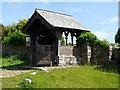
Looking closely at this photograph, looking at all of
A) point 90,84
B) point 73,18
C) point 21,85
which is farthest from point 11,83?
point 73,18

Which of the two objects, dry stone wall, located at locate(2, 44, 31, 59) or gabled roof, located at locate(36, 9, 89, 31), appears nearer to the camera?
gabled roof, located at locate(36, 9, 89, 31)

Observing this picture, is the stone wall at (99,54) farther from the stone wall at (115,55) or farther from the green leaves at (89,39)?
the stone wall at (115,55)

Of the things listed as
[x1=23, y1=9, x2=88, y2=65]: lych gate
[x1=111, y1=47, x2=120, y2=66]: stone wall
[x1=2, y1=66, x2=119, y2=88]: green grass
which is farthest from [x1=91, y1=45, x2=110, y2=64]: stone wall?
[x1=2, y1=66, x2=119, y2=88]: green grass

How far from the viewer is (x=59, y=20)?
21.1 metres

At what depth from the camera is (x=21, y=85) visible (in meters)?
11.5

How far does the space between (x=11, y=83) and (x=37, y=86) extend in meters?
1.32

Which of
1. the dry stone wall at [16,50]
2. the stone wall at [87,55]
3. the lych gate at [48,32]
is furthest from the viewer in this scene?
the dry stone wall at [16,50]

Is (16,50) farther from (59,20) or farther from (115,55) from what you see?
(115,55)

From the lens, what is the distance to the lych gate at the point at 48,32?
65.9 feet

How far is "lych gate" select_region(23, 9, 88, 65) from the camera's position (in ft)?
65.9

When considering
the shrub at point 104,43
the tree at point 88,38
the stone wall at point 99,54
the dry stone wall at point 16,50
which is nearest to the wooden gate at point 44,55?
the tree at point 88,38

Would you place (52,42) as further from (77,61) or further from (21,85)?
(21,85)

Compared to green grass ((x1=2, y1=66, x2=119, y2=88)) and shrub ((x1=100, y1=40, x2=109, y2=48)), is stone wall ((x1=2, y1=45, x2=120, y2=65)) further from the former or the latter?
green grass ((x1=2, y1=66, x2=119, y2=88))

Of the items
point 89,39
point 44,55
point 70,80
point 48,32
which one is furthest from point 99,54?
point 70,80
